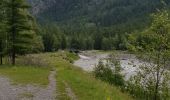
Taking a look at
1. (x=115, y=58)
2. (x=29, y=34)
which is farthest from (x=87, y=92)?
(x=29, y=34)

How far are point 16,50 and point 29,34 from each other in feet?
10.7

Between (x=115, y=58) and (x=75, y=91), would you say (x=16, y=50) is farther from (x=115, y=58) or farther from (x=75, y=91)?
(x=75, y=91)

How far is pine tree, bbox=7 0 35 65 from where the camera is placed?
64688 millimetres

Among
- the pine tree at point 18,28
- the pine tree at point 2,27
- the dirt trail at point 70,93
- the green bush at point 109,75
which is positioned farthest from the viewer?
the pine tree at point 18,28

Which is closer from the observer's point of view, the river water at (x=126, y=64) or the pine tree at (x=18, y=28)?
the river water at (x=126, y=64)

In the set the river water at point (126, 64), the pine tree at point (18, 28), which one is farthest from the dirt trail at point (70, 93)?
the pine tree at point (18, 28)

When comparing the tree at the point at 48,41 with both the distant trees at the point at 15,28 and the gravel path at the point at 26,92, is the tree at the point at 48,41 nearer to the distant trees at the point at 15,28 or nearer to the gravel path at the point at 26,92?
the distant trees at the point at 15,28

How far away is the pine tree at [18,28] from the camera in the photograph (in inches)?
2547

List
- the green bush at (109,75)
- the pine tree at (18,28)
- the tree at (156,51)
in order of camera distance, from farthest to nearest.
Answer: the pine tree at (18,28)
the green bush at (109,75)
the tree at (156,51)

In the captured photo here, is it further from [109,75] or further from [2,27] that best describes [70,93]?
[2,27]

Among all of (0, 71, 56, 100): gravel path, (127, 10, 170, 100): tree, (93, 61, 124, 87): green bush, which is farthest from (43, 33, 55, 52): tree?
(127, 10, 170, 100): tree

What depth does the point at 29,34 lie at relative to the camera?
Answer: 215 feet

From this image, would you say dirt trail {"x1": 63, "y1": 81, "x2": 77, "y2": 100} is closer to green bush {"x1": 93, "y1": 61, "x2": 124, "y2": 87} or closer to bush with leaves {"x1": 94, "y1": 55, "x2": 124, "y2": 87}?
bush with leaves {"x1": 94, "y1": 55, "x2": 124, "y2": 87}

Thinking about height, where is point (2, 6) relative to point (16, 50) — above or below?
above
